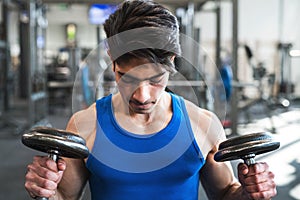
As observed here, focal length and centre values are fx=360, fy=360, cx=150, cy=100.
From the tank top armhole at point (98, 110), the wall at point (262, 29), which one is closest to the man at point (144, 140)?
the tank top armhole at point (98, 110)

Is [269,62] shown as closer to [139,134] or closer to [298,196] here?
[298,196]

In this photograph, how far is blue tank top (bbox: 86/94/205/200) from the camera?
0.76m

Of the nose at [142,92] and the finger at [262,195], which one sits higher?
the nose at [142,92]

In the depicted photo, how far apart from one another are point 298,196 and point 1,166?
6.87 ft

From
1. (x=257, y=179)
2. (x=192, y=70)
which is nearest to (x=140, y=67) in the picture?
(x=257, y=179)

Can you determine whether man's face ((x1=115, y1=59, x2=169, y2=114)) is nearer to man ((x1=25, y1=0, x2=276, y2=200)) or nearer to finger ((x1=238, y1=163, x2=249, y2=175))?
man ((x1=25, y1=0, x2=276, y2=200))

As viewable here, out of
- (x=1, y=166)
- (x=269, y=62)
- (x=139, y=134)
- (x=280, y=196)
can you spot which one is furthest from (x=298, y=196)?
(x=269, y=62)

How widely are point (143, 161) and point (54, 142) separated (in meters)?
0.24

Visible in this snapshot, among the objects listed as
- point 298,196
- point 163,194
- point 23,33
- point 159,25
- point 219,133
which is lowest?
point 298,196

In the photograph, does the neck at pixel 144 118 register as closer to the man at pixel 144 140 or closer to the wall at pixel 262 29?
the man at pixel 144 140

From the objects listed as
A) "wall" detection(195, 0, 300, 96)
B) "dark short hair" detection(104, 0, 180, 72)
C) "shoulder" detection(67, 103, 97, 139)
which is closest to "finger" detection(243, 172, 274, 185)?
"dark short hair" detection(104, 0, 180, 72)

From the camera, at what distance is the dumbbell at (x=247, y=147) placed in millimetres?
627

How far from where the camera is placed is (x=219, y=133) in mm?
819

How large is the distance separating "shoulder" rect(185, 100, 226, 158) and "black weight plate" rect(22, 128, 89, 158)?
28 cm
